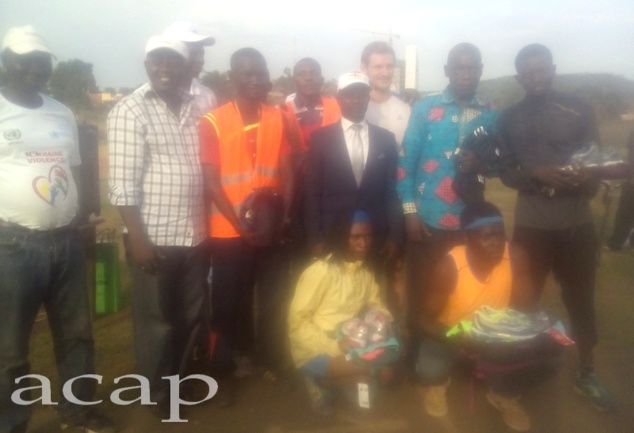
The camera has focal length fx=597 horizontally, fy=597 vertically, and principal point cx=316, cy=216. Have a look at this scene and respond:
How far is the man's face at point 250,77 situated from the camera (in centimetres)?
362

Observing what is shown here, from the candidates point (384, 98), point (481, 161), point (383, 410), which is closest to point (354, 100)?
point (384, 98)

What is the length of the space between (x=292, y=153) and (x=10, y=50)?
171 cm

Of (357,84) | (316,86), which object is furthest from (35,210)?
(316,86)

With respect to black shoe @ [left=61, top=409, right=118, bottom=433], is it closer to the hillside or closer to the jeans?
the jeans

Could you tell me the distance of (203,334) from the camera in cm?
444

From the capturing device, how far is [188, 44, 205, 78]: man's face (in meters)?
4.11

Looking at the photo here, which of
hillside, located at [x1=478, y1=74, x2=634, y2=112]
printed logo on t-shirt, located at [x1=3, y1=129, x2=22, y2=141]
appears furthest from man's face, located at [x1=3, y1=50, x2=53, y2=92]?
hillside, located at [x1=478, y1=74, x2=634, y2=112]

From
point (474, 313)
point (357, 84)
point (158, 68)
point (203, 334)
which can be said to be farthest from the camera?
point (203, 334)

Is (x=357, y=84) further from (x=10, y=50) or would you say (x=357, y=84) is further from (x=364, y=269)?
(x=10, y=50)

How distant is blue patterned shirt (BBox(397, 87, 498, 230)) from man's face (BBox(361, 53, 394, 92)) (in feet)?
2.08

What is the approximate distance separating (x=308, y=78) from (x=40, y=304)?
259 cm

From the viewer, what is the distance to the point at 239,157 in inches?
Answer: 142

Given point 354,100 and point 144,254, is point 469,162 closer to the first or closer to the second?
point 354,100

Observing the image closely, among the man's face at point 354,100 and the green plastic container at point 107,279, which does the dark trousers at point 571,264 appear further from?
the green plastic container at point 107,279
